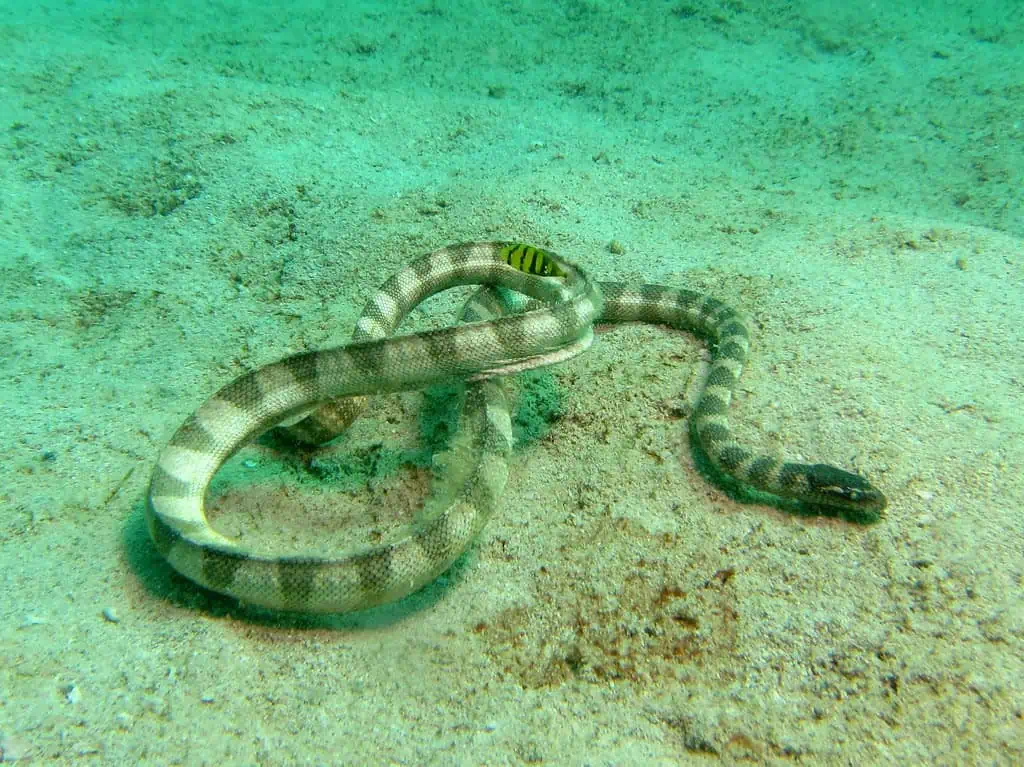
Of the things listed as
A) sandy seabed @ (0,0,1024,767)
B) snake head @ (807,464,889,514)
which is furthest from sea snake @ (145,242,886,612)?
sandy seabed @ (0,0,1024,767)

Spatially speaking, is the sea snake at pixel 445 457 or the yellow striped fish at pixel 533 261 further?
the yellow striped fish at pixel 533 261

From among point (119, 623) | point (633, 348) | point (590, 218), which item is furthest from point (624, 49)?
point (119, 623)

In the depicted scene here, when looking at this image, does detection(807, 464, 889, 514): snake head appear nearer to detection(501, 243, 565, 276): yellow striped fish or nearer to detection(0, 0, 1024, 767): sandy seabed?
detection(0, 0, 1024, 767): sandy seabed

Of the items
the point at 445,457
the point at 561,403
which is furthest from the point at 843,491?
the point at 445,457

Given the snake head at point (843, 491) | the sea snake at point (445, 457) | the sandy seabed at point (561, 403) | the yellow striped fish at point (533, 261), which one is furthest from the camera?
the yellow striped fish at point (533, 261)

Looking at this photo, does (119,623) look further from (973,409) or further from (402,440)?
(973,409)

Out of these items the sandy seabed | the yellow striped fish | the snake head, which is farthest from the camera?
the yellow striped fish

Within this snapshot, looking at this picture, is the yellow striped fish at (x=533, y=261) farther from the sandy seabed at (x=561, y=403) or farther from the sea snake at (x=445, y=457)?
the sandy seabed at (x=561, y=403)

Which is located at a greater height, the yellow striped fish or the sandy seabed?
the yellow striped fish

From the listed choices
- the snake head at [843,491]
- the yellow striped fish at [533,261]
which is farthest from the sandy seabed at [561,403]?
the yellow striped fish at [533,261]
